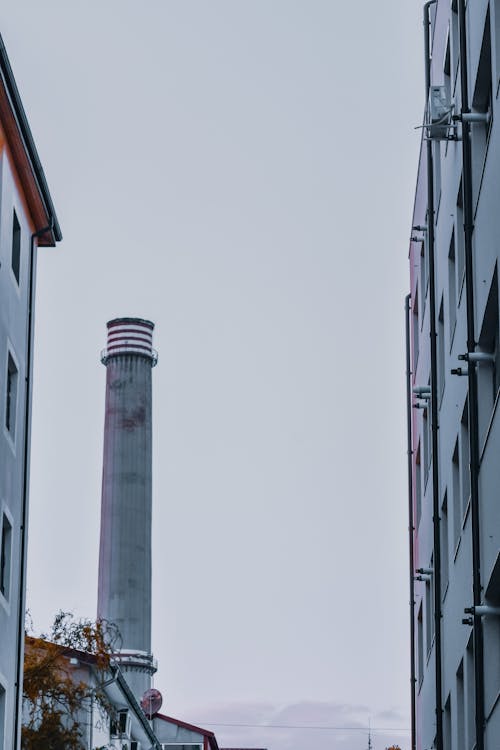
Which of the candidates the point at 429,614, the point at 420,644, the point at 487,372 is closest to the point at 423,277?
the point at 429,614

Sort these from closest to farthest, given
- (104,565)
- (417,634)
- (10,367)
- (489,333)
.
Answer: (489,333) < (10,367) < (417,634) < (104,565)

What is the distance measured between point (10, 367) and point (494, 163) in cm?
1392

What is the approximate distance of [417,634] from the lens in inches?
1510

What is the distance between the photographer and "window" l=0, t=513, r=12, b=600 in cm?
2945

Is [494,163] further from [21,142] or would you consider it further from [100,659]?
[100,659]

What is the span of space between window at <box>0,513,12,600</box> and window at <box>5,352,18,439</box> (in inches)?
70.0

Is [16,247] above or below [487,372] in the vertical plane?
above

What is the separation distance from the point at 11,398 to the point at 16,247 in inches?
119

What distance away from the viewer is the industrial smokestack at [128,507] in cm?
8231

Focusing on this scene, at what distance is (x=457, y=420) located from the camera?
84.0ft

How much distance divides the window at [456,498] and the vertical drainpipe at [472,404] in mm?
4511

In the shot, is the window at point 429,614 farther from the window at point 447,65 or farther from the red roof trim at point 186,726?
the red roof trim at point 186,726

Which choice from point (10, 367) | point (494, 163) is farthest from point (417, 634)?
point (494, 163)

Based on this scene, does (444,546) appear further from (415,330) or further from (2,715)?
(415,330)
